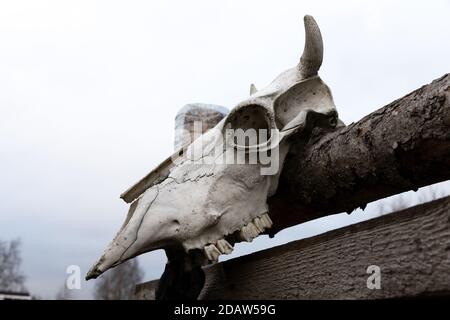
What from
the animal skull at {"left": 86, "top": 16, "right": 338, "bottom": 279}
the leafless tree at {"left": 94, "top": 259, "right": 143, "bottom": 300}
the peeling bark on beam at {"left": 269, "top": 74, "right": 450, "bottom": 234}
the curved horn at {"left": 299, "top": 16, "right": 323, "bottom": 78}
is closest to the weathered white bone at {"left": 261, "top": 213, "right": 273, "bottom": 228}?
the animal skull at {"left": 86, "top": 16, "right": 338, "bottom": 279}

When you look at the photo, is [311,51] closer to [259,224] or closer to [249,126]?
[249,126]

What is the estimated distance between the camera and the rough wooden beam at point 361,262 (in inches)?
30.1

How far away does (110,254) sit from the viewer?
111 centimetres

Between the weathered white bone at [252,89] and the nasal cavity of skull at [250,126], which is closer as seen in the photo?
the nasal cavity of skull at [250,126]

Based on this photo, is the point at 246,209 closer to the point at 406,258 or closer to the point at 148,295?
the point at 406,258

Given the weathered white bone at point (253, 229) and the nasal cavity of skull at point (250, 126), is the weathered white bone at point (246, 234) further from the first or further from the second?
the nasal cavity of skull at point (250, 126)

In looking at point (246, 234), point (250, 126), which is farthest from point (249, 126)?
point (246, 234)

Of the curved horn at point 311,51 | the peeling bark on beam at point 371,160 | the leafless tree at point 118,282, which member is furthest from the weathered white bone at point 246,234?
the leafless tree at point 118,282

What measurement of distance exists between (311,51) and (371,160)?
41 cm

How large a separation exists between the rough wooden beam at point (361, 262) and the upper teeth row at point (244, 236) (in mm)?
55

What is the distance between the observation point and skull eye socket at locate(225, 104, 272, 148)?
1.30 meters

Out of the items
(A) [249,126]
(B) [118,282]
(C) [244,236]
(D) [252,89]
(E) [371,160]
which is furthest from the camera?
(B) [118,282]

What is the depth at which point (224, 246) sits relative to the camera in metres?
1.17
